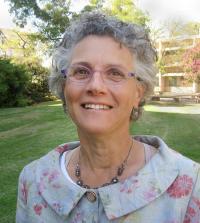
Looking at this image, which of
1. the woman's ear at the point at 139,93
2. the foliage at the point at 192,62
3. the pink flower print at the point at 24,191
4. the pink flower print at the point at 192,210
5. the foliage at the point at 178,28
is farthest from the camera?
the foliage at the point at 178,28

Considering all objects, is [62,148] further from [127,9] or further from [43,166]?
[127,9]

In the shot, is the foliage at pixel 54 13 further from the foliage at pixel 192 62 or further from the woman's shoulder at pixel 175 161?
the woman's shoulder at pixel 175 161

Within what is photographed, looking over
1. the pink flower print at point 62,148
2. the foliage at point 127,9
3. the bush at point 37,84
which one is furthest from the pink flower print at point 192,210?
the foliage at point 127,9

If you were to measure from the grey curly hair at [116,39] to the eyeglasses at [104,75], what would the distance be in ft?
0.26

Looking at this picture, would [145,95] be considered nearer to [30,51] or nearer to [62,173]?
[62,173]

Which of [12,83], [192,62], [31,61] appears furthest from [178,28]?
[12,83]

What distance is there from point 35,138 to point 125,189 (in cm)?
890

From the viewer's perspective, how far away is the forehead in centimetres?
177

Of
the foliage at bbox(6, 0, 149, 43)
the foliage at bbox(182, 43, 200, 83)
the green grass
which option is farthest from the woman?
the foliage at bbox(182, 43, 200, 83)

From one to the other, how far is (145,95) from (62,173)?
1.72 feet

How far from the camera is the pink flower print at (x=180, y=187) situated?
1656 mm

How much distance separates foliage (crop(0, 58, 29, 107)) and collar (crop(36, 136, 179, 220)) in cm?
1907

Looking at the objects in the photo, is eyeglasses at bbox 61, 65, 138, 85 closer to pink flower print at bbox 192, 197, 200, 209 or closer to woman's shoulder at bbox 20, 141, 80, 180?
woman's shoulder at bbox 20, 141, 80, 180

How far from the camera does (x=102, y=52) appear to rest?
5.83ft
